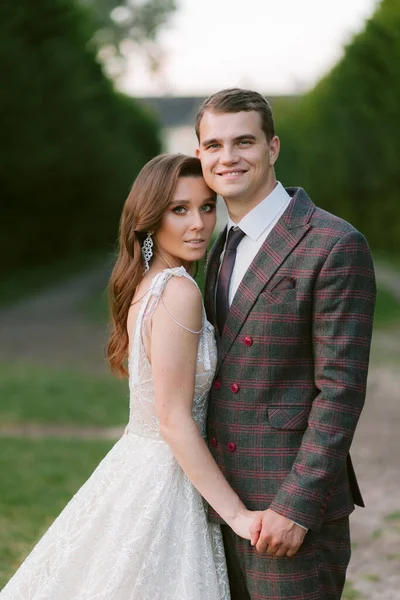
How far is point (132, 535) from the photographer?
10.0ft

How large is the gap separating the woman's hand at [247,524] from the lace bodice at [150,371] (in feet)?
1.21

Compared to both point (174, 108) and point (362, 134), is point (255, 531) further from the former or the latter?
point (174, 108)

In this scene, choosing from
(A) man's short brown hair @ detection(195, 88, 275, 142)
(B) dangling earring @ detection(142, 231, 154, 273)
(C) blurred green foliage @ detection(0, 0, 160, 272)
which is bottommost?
(B) dangling earring @ detection(142, 231, 154, 273)

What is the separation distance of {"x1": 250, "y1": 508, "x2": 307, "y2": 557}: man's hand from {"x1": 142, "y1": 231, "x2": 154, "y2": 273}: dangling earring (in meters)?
0.98

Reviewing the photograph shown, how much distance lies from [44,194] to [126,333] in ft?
91.4

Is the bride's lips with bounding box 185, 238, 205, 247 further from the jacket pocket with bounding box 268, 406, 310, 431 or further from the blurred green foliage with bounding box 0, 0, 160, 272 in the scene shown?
the blurred green foliage with bounding box 0, 0, 160, 272

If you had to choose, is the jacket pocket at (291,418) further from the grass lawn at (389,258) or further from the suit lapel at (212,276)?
the grass lawn at (389,258)

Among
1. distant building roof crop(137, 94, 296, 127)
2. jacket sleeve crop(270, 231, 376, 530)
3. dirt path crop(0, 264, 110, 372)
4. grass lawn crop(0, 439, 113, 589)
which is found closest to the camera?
jacket sleeve crop(270, 231, 376, 530)

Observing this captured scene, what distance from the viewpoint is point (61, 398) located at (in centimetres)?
1080

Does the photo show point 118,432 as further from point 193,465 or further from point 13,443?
point 193,465

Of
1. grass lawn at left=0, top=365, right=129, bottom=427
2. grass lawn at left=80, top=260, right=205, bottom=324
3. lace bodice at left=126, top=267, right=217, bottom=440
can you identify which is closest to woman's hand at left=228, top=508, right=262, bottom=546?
lace bodice at left=126, top=267, right=217, bottom=440

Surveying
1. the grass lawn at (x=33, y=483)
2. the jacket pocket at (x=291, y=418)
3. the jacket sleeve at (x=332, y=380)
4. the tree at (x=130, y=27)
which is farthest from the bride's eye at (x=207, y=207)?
the tree at (x=130, y=27)

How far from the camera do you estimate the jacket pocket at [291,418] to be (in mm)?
2918

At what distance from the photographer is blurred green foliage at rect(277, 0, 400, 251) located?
1011 inches
